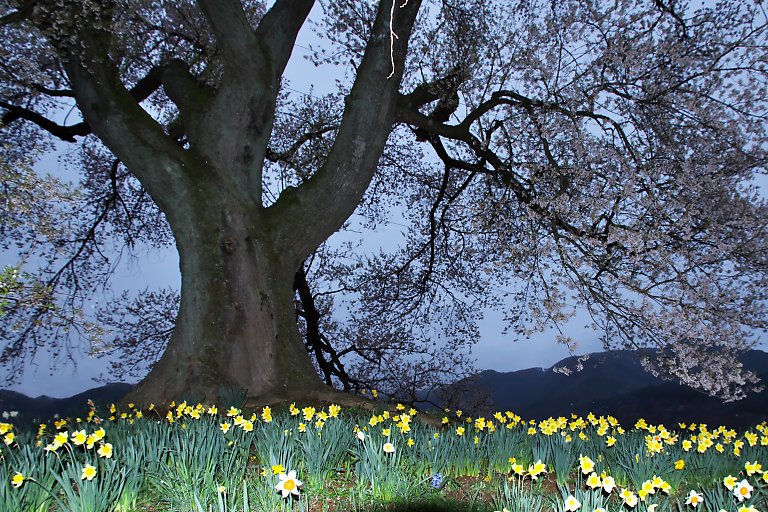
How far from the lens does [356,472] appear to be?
248cm

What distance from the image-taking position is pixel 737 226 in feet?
22.4

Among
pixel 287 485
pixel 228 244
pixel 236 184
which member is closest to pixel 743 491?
pixel 287 485

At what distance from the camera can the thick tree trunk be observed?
220 inches

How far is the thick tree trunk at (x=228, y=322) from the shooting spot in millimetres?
5590

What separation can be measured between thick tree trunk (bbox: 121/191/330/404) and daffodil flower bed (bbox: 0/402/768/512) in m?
2.18

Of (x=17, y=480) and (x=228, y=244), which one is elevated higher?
(x=228, y=244)

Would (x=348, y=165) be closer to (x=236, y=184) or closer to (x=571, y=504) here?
(x=236, y=184)

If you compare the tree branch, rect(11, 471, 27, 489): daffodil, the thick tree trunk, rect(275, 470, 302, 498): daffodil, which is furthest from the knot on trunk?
rect(275, 470, 302, 498): daffodil

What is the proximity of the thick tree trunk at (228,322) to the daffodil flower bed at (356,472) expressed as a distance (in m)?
2.18

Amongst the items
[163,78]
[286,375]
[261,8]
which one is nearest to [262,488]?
[286,375]

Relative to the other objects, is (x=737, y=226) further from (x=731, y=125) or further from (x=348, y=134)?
(x=348, y=134)

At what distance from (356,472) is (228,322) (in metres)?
3.64

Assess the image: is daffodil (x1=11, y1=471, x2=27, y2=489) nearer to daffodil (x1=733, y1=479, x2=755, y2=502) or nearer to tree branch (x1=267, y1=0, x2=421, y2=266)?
daffodil (x1=733, y1=479, x2=755, y2=502)

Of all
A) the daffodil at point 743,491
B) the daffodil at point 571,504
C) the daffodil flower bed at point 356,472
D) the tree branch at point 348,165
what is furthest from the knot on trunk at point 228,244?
the daffodil at point 743,491
